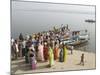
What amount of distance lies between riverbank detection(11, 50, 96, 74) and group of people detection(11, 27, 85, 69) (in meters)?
0.04

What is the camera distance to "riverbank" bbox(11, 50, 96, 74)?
223 centimetres

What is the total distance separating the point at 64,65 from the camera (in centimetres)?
242

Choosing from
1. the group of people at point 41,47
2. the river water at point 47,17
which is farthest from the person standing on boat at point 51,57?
the river water at point 47,17

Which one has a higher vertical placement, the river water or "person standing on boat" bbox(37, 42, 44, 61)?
the river water

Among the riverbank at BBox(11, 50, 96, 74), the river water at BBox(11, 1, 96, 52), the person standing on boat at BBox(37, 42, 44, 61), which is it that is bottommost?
the riverbank at BBox(11, 50, 96, 74)

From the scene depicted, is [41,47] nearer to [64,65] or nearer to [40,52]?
[40,52]

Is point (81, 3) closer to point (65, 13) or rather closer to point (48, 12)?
point (65, 13)

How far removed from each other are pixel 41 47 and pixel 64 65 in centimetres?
34

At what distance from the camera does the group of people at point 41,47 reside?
2.25 metres

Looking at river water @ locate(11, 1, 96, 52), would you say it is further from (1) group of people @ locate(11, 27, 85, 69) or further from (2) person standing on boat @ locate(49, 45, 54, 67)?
(2) person standing on boat @ locate(49, 45, 54, 67)

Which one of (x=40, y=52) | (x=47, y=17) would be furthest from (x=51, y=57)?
(x=47, y=17)

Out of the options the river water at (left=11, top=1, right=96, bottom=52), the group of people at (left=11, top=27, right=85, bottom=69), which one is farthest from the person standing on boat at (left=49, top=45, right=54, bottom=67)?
the river water at (left=11, top=1, right=96, bottom=52)

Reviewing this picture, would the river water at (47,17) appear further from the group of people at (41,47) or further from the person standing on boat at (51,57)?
the person standing on boat at (51,57)

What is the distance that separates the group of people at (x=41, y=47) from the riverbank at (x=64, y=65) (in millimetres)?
44
